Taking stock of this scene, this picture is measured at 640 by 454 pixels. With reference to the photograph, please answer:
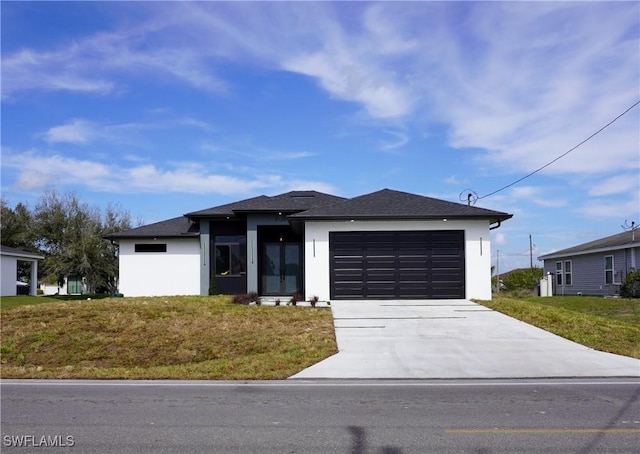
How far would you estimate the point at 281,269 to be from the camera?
24250 millimetres

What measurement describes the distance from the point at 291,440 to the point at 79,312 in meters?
12.9

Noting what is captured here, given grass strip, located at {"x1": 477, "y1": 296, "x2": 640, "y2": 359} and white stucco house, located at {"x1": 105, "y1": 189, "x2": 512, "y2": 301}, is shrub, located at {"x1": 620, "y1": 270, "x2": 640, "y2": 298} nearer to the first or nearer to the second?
grass strip, located at {"x1": 477, "y1": 296, "x2": 640, "y2": 359}

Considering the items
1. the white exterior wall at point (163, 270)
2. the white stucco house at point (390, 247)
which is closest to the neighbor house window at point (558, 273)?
the white stucco house at point (390, 247)

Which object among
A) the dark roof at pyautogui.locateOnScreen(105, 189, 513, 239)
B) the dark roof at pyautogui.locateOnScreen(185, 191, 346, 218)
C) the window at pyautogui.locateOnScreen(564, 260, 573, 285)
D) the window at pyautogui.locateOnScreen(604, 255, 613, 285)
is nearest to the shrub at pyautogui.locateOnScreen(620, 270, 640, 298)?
the window at pyautogui.locateOnScreen(604, 255, 613, 285)

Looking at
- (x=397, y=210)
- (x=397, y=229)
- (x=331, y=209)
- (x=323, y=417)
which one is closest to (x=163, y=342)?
(x=323, y=417)

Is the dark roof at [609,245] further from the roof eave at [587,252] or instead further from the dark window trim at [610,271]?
the dark window trim at [610,271]

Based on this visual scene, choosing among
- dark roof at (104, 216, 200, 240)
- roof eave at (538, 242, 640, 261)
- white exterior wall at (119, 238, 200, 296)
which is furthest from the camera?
roof eave at (538, 242, 640, 261)

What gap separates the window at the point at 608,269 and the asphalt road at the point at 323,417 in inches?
920

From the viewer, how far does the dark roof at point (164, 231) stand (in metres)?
26.0

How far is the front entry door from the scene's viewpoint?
24172 mm

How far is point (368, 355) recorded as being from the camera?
39.8 ft

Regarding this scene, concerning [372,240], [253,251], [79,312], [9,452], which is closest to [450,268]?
[372,240]

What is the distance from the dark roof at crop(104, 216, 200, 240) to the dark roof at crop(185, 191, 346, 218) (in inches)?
64.7

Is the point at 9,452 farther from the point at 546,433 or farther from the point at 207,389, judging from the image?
the point at 546,433
